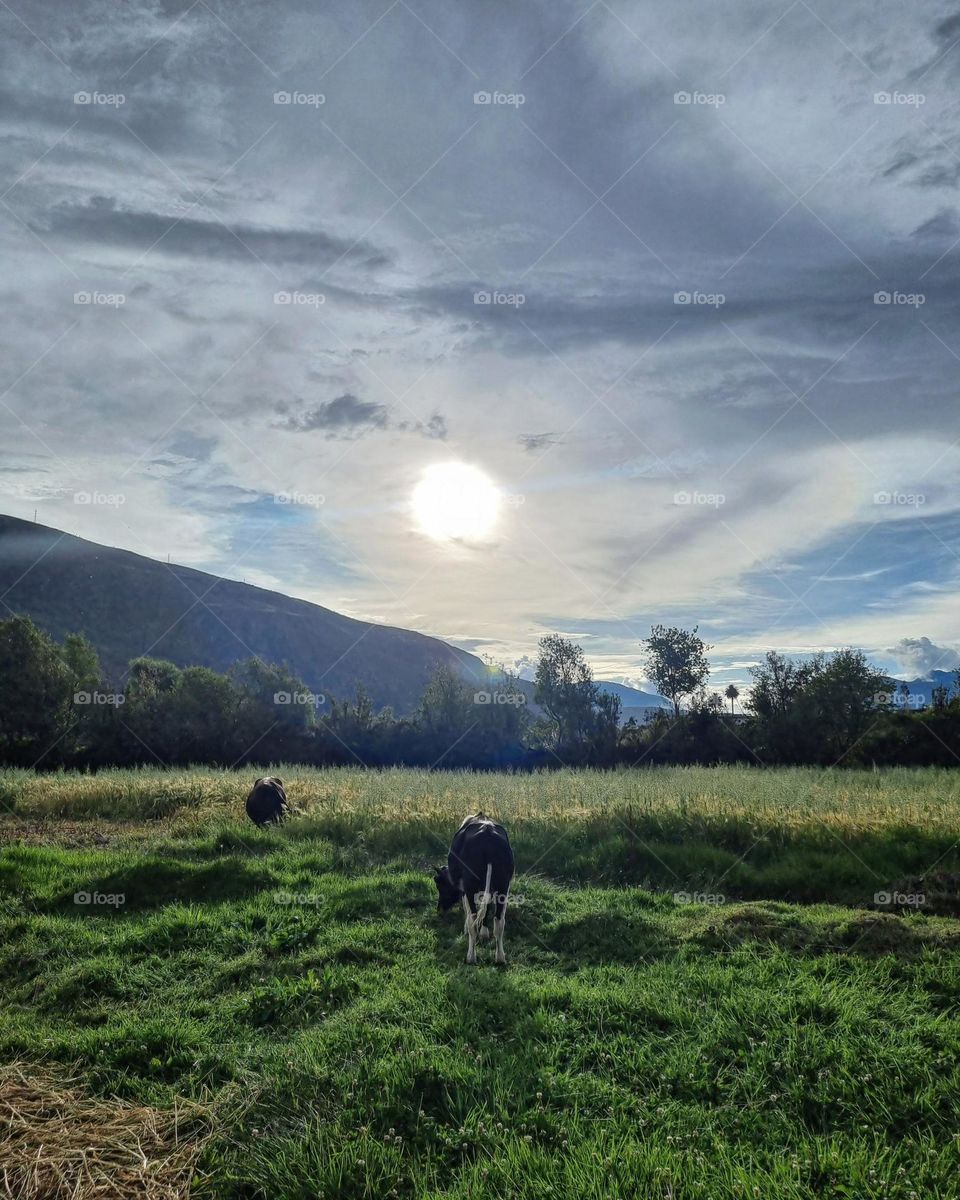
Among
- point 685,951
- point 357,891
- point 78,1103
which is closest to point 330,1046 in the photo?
point 78,1103

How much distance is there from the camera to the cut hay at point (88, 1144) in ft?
14.7

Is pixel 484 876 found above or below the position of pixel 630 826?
above

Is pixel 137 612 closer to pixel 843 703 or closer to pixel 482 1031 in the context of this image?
pixel 843 703

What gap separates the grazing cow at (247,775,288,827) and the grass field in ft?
17.5

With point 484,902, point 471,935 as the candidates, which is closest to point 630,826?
point 484,902

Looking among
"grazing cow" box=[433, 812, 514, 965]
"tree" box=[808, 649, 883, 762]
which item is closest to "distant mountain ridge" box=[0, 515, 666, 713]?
"tree" box=[808, 649, 883, 762]

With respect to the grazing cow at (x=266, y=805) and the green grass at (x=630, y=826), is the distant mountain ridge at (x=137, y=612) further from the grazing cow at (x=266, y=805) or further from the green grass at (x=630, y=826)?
the grazing cow at (x=266, y=805)

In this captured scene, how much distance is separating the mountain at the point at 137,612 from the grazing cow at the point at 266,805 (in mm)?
103058

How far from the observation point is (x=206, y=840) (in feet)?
50.8

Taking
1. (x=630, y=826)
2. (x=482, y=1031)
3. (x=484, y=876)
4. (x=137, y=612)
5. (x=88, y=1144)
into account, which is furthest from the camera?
(x=137, y=612)

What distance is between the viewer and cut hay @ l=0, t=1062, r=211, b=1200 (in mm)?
4477

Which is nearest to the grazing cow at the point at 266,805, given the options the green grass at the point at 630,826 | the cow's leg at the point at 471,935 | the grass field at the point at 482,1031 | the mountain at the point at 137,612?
the green grass at the point at 630,826

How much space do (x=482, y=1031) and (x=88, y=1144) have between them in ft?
10.2

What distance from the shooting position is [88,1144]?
4922 mm
